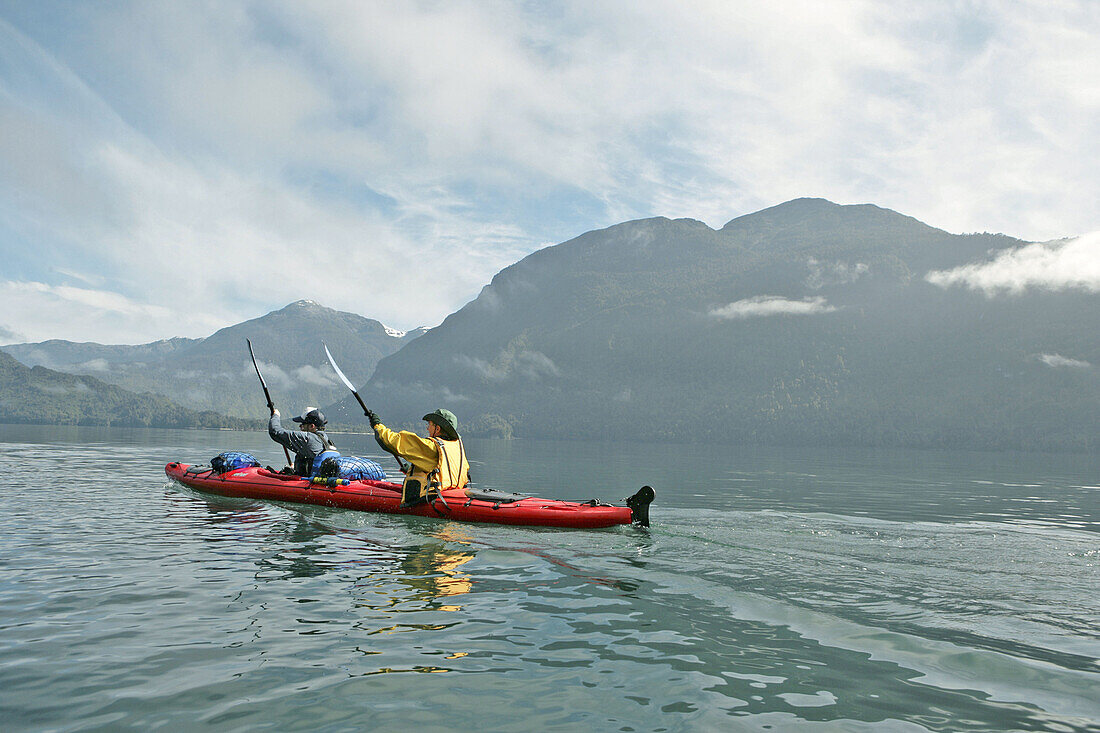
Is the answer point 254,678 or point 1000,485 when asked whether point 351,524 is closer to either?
point 254,678

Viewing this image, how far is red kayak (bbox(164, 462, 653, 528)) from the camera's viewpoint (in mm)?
15164

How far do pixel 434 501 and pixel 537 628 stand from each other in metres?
8.72

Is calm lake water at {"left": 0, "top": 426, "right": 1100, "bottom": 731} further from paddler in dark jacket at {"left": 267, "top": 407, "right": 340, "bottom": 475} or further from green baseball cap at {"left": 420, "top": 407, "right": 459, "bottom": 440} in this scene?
paddler in dark jacket at {"left": 267, "top": 407, "right": 340, "bottom": 475}

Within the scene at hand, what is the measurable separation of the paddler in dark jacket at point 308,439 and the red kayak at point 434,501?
65 cm

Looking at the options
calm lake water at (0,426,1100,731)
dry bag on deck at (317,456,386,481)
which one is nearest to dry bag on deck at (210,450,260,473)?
dry bag on deck at (317,456,386,481)

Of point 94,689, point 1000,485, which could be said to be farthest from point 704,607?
point 1000,485

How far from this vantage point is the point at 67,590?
30.3ft

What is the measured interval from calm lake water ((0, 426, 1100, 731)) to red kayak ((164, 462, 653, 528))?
0.41m

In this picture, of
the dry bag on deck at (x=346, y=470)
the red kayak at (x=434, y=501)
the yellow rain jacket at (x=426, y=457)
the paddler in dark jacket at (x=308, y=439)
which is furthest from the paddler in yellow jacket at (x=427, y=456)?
the paddler in dark jacket at (x=308, y=439)

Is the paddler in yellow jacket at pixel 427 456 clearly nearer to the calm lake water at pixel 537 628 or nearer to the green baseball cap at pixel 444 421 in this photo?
the green baseball cap at pixel 444 421

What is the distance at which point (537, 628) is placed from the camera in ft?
26.3

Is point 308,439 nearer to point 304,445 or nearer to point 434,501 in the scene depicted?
point 304,445

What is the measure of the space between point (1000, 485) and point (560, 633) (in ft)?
144

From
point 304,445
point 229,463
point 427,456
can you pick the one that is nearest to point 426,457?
point 427,456
